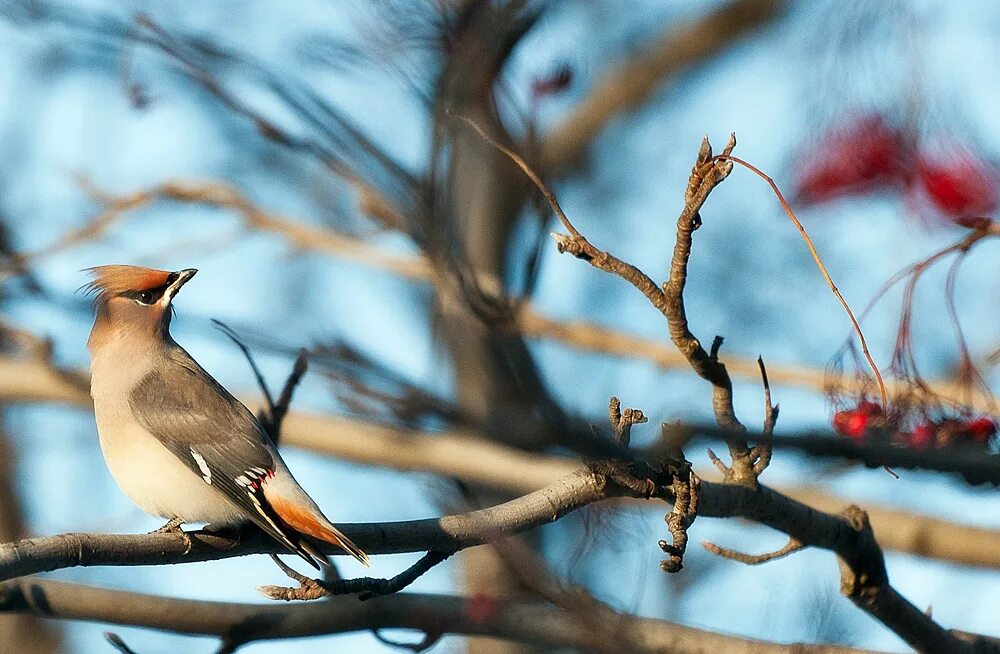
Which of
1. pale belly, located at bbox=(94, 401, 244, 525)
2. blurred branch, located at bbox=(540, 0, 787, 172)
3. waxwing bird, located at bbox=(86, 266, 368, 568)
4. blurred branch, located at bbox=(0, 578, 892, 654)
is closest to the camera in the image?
blurred branch, located at bbox=(0, 578, 892, 654)

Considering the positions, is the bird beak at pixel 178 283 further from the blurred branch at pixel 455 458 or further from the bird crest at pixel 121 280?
the blurred branch at pixel 455 458

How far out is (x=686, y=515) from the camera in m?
2.87

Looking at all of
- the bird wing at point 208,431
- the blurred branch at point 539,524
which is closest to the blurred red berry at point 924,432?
the blurred branch at point 539,524

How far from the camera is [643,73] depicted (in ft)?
33.2

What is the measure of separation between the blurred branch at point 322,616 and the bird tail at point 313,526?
0.36 m

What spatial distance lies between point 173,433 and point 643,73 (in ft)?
22.3

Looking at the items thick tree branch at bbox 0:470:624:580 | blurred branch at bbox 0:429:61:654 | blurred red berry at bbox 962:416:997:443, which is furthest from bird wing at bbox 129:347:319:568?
blurred branch at bbox 0:429:61:654

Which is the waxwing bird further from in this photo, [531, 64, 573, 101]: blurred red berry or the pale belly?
[531, 64, 573, 101]: blurred red berry

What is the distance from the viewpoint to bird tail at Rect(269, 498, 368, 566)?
318cm

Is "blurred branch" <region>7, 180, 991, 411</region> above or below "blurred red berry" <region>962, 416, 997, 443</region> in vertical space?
above

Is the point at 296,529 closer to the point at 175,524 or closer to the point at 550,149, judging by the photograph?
the point at 175,524

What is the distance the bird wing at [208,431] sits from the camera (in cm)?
397

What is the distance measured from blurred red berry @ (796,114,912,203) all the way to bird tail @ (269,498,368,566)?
2.04 m

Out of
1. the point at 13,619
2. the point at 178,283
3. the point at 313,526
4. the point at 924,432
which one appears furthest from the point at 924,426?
the point at 13,619
